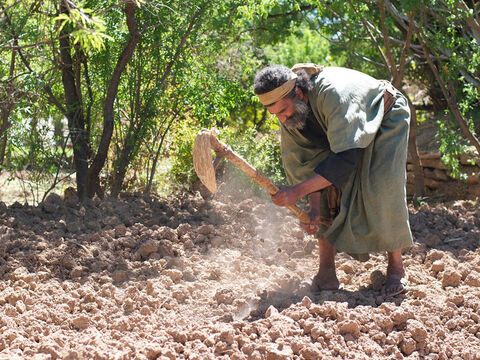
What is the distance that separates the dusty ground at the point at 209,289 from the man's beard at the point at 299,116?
3.44 ft

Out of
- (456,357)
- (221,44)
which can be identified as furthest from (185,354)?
(221,44)

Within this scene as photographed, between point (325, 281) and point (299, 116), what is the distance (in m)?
1.14

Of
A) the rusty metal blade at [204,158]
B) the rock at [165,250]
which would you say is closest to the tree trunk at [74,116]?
the rock at [165,250]

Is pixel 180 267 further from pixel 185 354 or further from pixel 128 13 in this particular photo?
pixel 128 13

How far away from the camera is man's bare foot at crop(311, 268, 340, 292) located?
429 centimetres

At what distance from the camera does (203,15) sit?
591 cm

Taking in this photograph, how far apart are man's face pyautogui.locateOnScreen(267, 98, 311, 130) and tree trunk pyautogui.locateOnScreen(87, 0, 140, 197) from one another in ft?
6.95

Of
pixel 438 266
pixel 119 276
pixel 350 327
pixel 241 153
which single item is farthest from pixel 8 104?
pixel 438 266

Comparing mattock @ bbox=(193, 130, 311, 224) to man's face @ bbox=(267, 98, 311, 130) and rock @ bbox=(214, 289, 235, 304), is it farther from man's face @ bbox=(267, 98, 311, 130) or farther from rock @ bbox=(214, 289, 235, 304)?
rock @ bbox=(214, 289, 235, 304)

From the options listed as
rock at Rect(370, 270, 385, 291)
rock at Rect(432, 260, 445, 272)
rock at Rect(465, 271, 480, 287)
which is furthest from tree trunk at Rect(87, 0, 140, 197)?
rock at Rect(465, 271, 480, 287)

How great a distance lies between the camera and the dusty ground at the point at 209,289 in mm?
3426

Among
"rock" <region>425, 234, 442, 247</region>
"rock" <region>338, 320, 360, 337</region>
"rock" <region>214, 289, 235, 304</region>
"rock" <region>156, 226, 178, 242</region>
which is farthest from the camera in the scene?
"rock" <region>425, 234, 442, 247</region>

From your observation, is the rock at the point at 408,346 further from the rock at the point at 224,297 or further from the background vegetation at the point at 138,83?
the background vegetation at the point at 138,83

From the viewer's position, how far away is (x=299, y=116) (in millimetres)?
3916
